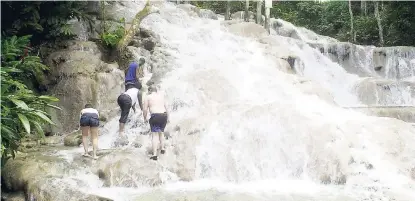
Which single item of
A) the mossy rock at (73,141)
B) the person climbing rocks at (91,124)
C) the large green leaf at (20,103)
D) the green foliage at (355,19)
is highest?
the green foliage at (355,19)

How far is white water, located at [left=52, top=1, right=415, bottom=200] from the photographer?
7.40 m

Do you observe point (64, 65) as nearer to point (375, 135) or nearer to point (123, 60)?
point (123, 60)

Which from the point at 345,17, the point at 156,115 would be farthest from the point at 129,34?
the point at 345,17

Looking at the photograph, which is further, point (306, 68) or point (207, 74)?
point (306, 68)

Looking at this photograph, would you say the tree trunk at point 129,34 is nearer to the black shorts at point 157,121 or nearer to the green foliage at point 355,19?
the black shorts at point 157,121

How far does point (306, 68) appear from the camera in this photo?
1648cm

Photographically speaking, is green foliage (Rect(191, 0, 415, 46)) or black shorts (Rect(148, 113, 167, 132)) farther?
green foliage (Rect(191, 0, 415, 46))

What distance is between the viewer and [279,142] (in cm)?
867

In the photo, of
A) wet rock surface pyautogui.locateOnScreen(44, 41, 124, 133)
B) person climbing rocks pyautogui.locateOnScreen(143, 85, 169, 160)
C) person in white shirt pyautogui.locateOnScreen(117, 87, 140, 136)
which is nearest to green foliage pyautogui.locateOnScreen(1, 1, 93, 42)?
wet rock surface pyautogui.locateOnScreen(44, 41, 124, 133)

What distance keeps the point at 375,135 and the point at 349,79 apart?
816 cm

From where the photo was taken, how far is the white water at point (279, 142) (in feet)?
24.3

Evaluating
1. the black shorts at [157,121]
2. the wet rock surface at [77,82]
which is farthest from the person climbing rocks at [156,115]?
the wet rock surface at [77,82]

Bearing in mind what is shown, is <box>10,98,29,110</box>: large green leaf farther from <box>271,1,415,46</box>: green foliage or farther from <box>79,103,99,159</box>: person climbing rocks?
<box>271,1,415,46</box>: green foliage

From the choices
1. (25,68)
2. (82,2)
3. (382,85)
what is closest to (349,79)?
(382,85)
